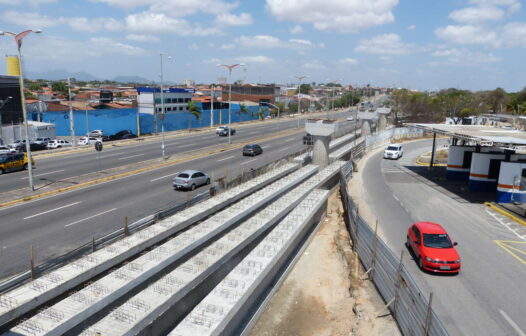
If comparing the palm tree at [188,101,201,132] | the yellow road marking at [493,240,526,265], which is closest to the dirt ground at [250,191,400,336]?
the yellow road marking at [493,240,526,265]

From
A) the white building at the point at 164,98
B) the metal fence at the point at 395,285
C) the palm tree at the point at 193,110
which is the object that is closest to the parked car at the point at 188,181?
the metal fence at the point at 395,285

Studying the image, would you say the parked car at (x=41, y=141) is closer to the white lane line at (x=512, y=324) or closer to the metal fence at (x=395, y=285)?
the metal fence at (x=395, y=285)

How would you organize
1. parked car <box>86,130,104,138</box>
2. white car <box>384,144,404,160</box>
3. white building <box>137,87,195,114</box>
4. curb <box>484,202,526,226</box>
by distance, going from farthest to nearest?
white building <box>137,87,195,114</box> → parked car <box>86,130,104,138</box> → white car <box>384,144,404,160</box> → curb <box>484,202,526,226</box>

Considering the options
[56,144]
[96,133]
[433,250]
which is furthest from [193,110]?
[433,250]

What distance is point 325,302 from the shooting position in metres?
14.6

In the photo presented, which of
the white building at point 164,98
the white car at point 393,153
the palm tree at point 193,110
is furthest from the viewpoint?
the white building at point 164,98

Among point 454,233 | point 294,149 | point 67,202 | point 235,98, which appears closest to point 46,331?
point 67,202

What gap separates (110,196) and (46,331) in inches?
671

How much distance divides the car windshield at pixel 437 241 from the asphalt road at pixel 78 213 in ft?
49.4

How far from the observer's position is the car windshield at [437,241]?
16.2 meters

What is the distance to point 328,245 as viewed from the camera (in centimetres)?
1978

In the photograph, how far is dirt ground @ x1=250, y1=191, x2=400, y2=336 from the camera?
1268 centimetres

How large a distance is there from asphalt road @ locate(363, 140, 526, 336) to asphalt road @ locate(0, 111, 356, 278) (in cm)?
1370

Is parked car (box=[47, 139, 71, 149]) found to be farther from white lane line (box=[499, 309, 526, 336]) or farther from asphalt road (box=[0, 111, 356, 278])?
white lane line (box=[499, 309, 526, 336])
